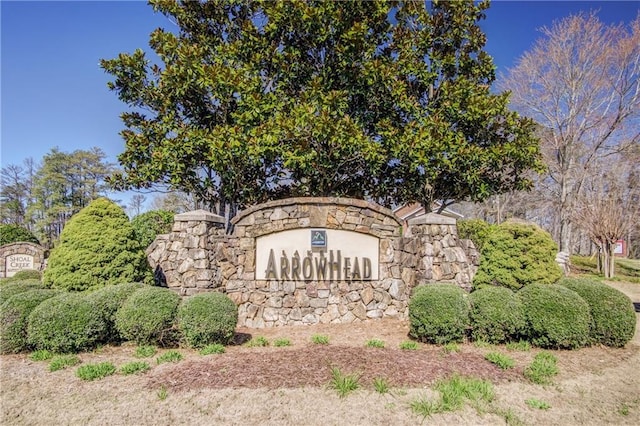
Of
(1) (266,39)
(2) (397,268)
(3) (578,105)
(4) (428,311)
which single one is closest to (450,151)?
(2) (397,268)

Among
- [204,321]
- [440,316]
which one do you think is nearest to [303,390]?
[204,321]

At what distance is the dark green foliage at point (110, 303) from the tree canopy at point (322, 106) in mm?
4265

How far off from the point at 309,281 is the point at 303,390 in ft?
10.2

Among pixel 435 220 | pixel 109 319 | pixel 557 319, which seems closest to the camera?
pixel 109 319

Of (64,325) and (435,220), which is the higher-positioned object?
(435,220)

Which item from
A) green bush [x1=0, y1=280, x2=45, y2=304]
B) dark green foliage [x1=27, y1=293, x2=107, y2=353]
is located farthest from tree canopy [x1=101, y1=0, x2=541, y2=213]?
dark green foliage [x1=27, y1=293, x2=107, y2=353]

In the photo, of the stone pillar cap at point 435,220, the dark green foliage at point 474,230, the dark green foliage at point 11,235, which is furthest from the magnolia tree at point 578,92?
the dark green foliage at point 11,235

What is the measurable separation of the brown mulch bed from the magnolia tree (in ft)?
52.5

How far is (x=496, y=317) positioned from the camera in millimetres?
4930

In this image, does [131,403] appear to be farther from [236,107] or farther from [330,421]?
[236,107]

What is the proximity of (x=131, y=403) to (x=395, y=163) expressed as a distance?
8205 mm

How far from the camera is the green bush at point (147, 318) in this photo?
4.54 m

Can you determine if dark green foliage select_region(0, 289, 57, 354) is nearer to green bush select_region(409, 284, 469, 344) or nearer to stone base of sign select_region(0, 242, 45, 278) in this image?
green bush select_region(409, 284, 469, 344)

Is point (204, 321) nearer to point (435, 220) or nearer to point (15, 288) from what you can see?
point (15, 288)
